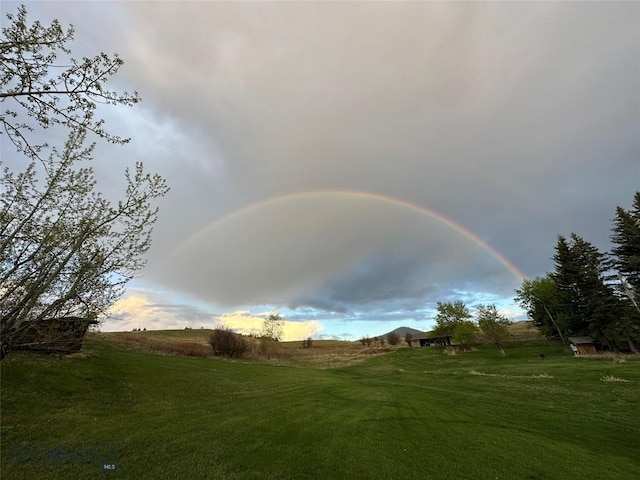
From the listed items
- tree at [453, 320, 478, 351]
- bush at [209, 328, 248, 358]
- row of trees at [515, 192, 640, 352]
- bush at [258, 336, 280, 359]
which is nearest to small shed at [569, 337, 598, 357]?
row of trees at [515, 192, 640, 352]

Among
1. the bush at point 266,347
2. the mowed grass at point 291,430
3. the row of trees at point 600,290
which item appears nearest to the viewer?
the mowed grass at point 291,430

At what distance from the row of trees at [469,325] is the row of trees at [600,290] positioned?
1122 cm

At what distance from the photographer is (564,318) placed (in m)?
60.1

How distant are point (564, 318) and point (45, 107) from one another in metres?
79.1

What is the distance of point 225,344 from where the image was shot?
55.4 m

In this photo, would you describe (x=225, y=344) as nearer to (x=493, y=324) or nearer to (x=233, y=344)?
(x=233, y=344)

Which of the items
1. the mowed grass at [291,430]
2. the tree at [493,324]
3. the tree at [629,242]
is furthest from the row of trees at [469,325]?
the mowed grass at [291,430]

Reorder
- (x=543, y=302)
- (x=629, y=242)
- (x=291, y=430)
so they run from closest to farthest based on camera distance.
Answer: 1. (x=291, y=430)
2. (x=629, y=242)
3. (x=543, y=302)

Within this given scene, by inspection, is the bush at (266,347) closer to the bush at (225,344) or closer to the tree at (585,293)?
the bush at (225,344)

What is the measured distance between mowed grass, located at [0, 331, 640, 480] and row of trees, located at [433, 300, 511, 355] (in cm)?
4509

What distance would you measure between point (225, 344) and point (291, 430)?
47136 millimetres

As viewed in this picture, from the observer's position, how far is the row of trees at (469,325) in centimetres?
6462

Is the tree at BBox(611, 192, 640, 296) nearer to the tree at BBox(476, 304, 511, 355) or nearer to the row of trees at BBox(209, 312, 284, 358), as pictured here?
the tree at BBox(476, 304, 511, 355)

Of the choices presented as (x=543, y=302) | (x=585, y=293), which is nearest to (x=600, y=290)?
(x=585, y=293)
